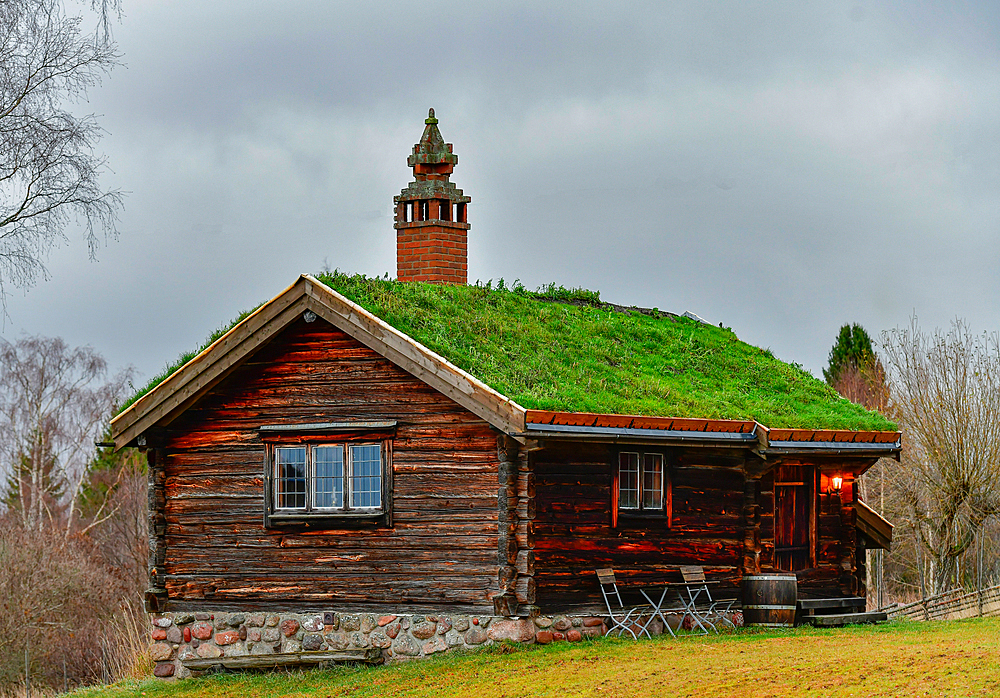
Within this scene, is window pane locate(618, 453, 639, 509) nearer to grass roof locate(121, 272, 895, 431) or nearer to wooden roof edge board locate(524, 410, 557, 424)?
grass roof locate(121, 272, 895, 431)

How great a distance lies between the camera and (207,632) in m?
17.5

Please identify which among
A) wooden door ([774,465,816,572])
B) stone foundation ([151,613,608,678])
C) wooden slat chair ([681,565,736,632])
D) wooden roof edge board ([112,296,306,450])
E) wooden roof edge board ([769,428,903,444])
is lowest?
stone foundation ([151,613,608,678])

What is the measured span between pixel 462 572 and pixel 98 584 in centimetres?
1974

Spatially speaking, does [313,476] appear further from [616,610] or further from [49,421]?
[49,421]

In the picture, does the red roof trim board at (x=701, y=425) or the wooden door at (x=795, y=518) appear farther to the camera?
the wooden door at (x=795, y=518)

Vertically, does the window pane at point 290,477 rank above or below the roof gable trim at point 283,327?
below

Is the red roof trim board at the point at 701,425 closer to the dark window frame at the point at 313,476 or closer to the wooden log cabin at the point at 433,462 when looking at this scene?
the wooden log cabin at the point at 433,462

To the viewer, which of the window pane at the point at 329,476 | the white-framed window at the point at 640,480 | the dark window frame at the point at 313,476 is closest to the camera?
the dark window frame at the point at 313,476

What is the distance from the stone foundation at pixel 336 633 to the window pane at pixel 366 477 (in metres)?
1.48

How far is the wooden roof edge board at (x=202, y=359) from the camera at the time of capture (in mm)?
16828

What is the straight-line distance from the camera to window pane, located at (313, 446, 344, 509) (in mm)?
16938

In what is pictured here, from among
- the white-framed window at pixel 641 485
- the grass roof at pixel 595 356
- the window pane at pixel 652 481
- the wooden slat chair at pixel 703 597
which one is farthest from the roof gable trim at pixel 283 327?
the wooden slat chair at pixel 703 597

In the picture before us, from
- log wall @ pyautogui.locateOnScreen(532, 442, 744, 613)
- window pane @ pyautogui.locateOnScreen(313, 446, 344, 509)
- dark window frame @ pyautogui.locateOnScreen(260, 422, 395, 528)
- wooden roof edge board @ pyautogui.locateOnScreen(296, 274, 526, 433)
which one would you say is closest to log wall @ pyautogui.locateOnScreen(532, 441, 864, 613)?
log wall @ pyautogui.locateOnScreen(532, 442, 744, 613)

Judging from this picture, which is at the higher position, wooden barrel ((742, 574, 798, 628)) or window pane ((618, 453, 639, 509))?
window pane ((618, 453, 639, 509))
